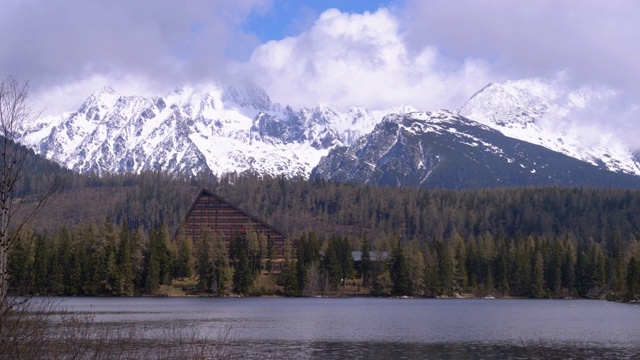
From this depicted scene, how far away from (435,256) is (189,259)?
5048cm

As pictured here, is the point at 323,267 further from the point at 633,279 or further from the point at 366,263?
the point at 633,279

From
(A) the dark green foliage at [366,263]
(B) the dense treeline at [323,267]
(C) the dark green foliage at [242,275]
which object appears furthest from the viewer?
(A) the dark green foliage at [366,263]

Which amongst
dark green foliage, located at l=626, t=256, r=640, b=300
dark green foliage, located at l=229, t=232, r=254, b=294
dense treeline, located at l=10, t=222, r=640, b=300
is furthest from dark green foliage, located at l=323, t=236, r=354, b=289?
dark green foliage, located at l=626, t=256, r=640, b=300

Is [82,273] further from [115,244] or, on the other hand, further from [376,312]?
[376,312]

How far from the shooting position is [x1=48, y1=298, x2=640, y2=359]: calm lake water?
66000mm

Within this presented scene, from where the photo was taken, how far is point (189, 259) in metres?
167

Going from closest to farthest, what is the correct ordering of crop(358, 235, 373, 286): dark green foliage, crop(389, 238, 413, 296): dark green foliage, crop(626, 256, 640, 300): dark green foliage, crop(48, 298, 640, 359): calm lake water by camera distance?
crop(48, 298, 640, 359): calm lake water, crop(626, 256, 640, 300): dark green foliage, crop(389, 238, 413, 296): dark green foliage, crop(358, 235, 373, 286): dark green foliage

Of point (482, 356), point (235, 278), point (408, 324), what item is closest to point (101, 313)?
point (408, 324)

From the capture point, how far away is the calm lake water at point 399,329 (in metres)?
66.0

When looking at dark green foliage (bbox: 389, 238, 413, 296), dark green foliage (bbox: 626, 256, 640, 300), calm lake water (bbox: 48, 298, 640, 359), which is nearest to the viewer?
calm lake water (bbox: 48, 298, 640, 359)

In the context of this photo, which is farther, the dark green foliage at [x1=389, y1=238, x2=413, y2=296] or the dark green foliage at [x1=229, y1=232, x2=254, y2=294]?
the dark green foliage at [x1=389, y1=238, x2=413, y2=296]

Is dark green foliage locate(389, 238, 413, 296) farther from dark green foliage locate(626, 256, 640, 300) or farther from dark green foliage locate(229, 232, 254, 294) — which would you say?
dark green foliage locate(626, 256, 640, 300)

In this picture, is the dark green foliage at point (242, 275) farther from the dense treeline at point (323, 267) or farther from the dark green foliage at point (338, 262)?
the dark green foliage at point (338, 262)

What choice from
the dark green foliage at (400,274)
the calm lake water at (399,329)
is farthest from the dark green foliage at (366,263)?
the calm lake water at (399,329)
